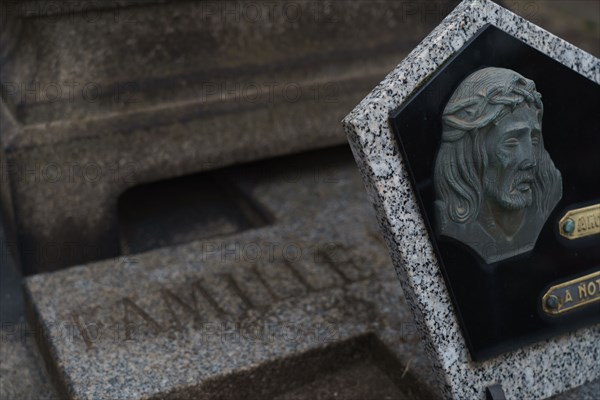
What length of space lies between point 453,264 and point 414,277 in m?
0.12

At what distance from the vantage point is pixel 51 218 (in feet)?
11.0

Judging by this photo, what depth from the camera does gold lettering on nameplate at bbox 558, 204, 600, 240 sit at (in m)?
2.49

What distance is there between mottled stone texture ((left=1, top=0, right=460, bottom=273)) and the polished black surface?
1.51m

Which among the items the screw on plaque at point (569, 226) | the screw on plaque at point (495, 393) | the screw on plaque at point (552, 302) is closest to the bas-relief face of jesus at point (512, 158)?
the screw on plaque at point (569, 226)

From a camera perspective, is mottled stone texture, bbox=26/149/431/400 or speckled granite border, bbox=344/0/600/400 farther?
mottled stone texture, bbox=26/149/431/400

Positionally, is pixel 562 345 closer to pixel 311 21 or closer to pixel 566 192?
pixel 566 192

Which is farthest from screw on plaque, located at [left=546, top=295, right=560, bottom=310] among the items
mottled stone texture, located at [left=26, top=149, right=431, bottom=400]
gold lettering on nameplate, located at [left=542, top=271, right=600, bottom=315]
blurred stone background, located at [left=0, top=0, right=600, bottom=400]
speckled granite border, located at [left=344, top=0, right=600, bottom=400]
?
blurred stone background, located at [left=0, top=0, right=600, bottom=400]

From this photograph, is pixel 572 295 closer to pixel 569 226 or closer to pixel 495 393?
pixel 569 226

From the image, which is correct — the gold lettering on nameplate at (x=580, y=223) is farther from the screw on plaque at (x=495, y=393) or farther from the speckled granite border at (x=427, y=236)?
the screw on plaque at (x=495, y=393)

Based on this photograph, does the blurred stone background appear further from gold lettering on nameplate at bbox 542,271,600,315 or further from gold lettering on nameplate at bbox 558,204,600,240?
gold lettering on nameplate at bbox 558,204,600,240

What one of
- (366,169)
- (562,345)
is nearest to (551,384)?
(562,345)

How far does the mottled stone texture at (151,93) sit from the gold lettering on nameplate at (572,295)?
1.57 metres

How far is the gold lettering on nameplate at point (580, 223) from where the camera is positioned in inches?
98.0

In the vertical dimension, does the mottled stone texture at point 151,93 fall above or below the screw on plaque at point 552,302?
above
